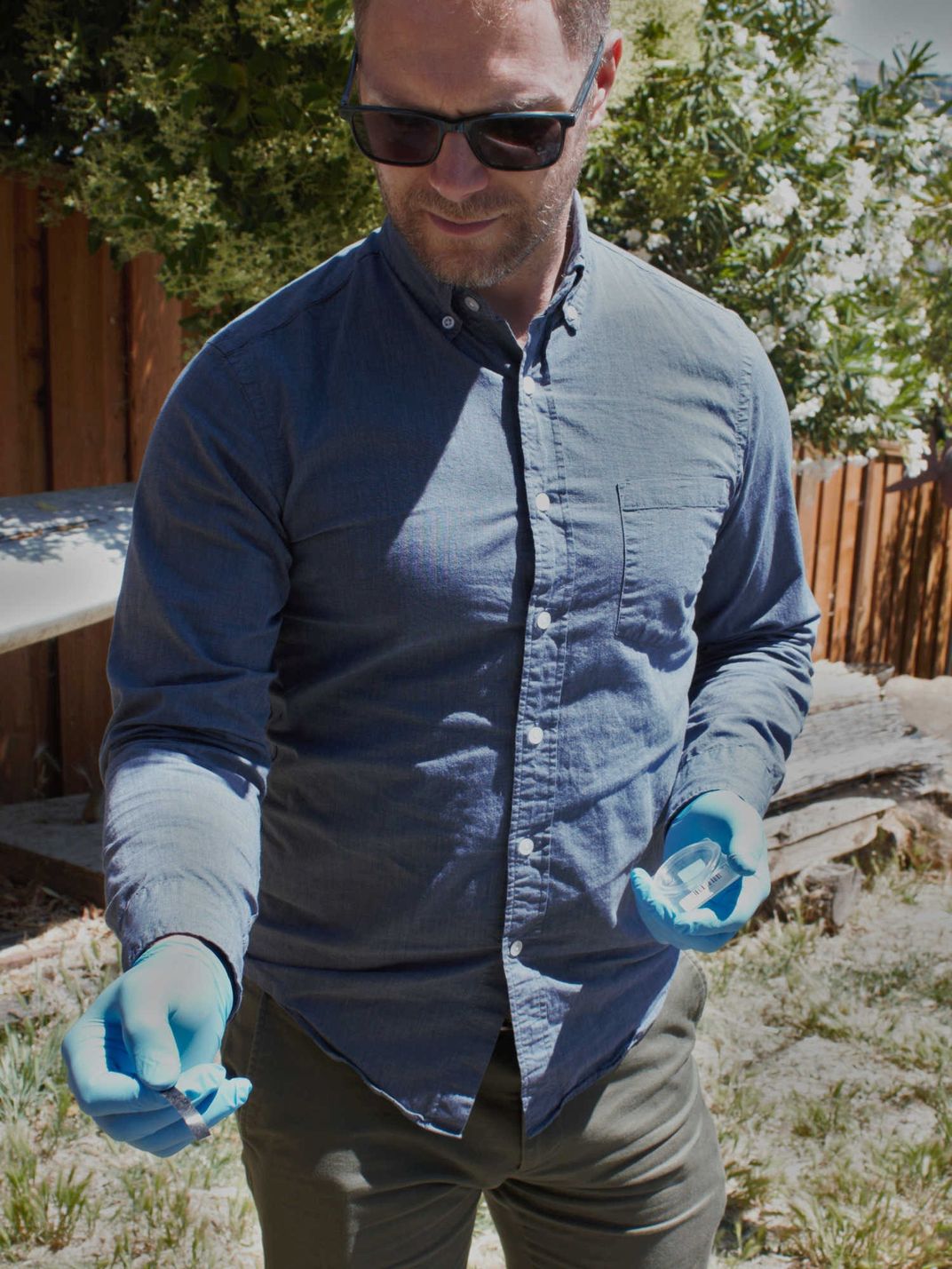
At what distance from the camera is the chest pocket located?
154 centimetres

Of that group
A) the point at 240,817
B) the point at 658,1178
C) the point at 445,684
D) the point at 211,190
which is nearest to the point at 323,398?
the point at 445,684

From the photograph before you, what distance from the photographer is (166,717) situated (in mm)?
1326

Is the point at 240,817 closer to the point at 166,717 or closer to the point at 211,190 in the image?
the point at 166,717

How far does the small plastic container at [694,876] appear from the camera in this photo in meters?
1.47

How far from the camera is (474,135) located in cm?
138

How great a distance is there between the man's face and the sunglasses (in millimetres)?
11

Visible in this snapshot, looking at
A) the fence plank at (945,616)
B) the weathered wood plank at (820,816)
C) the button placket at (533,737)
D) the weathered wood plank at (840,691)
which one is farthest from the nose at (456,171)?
the fence plank at (945,616)

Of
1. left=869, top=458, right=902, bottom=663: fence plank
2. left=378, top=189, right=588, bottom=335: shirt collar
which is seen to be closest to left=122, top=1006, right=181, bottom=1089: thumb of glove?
left=378, top=189, right=588, bottom=335: shirt collar

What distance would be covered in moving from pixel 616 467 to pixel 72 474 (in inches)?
113

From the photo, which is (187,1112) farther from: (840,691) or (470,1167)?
(840,691)

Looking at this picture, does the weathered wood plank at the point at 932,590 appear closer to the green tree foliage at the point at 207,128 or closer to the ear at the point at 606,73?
the green tree foliage at the point at 207,128

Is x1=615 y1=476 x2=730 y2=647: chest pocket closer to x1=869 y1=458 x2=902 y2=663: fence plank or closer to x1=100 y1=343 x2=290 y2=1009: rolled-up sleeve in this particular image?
x1=100 y1=343 x2=290 y2=1009: rolled-up sleeve

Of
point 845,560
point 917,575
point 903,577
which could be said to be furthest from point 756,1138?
point 917,575

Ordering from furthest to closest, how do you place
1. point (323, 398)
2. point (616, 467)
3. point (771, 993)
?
1. point (771, 993)
2. point (616, 467)
3. point (323, 398)
